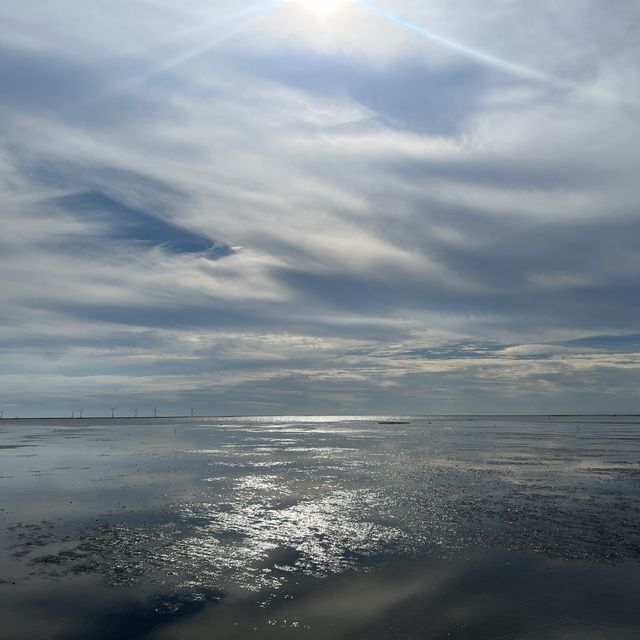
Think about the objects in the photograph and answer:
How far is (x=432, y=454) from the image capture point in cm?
5434

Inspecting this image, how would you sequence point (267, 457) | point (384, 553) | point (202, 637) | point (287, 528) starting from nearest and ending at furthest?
point (202, 637) < point (384, 553) < point (287, 528) < point (267, 457)

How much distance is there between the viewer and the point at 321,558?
17.3 m

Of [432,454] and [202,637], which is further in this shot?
[432,454]

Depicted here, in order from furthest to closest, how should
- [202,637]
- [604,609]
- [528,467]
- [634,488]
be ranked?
1. [528,467]
2. [634,488]
3. [604,609]
4. [202,637]

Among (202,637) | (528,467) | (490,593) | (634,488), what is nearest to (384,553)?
(490,593)

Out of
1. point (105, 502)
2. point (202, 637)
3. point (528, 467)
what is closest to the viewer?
point (202, 637)

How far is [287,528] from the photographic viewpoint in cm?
2120

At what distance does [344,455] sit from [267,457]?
7.66m

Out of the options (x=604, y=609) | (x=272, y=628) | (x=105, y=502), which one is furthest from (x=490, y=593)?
(x=105, y=502)

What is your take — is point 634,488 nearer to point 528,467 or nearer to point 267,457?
point 528,467

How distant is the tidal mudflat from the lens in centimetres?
1235

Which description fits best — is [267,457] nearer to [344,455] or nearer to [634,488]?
[344,455]

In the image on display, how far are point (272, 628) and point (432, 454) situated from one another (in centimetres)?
4458

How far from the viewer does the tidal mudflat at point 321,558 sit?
12352mm
